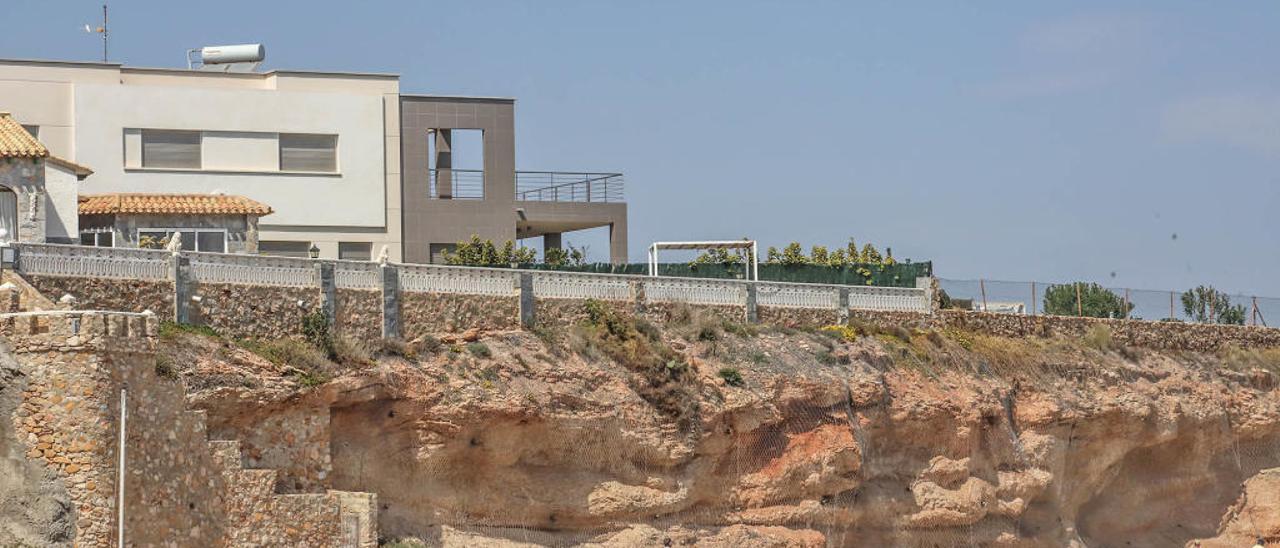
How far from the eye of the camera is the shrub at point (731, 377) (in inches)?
1603

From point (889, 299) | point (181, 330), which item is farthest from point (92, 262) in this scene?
point (889, 299)

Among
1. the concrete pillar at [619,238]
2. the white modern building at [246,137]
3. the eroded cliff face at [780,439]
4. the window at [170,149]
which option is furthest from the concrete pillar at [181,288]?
the concrete pillar at [619,238]

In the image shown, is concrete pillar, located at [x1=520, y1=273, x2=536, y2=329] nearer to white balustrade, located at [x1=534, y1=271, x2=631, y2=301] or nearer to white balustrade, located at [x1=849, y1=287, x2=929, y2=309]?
white balustrade, located at [x1=534, y1=271, x2=631, y2=301]

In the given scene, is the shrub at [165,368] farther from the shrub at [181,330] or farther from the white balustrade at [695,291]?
the white balustrade at [695,291]

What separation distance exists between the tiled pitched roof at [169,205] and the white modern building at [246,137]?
1.98 meters

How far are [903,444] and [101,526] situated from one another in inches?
745

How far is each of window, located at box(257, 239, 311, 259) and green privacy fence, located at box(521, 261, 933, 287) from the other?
592 cm

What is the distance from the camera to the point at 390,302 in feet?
125

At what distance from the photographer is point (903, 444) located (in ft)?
143

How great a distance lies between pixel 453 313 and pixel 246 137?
10.5m

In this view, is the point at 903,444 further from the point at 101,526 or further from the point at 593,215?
the point at 101,526

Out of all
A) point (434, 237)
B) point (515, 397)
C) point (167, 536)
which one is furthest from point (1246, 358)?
point (167, 536)

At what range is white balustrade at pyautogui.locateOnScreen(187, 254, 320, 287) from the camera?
3538 centimetres

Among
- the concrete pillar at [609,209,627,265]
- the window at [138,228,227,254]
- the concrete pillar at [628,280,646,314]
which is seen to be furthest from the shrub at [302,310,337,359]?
the concrete pillar at [609,209,627,265]
